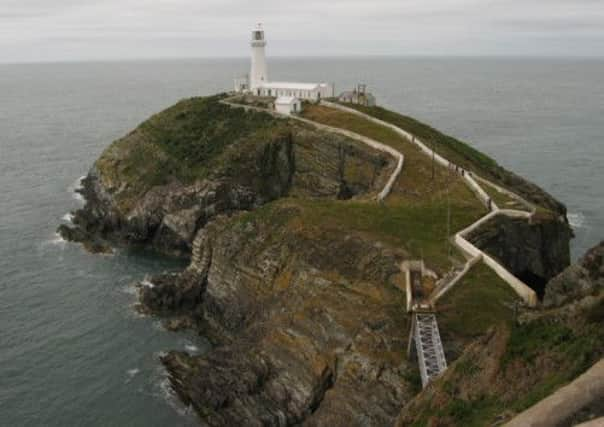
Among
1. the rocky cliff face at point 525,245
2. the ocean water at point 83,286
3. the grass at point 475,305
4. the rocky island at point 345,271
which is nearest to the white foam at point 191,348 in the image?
the ocean water at point 83,286

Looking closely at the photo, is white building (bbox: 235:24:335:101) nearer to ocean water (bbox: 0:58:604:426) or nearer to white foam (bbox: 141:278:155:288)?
ocean water (bbox: 0:58:604:426)

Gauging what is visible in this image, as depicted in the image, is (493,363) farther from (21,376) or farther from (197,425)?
(21,376)

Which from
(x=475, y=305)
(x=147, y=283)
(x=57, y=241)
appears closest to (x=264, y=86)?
(x=57, y=241)

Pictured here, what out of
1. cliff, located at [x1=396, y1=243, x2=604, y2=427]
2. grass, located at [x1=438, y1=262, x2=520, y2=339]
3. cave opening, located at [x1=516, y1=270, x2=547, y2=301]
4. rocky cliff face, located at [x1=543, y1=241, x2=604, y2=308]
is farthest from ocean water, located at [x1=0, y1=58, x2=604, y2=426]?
rocky cliff face, located at [x1=543, y1=241, x2=604, y2=308]

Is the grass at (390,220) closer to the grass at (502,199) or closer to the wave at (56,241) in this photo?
the grass at (502,199)

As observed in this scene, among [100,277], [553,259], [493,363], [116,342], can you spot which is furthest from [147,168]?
[493,363]

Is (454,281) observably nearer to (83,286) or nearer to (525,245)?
(525,245)

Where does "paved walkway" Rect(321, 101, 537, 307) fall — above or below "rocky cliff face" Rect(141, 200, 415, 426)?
above
